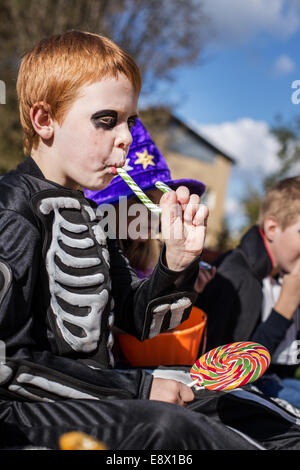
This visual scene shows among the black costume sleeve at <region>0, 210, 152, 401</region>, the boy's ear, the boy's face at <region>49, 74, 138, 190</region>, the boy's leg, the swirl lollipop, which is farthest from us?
the boy's ear

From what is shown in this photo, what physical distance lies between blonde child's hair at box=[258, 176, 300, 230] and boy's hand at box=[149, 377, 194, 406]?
1.37 metres

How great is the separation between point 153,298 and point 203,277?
75 cm

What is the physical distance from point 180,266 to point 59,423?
562 mm

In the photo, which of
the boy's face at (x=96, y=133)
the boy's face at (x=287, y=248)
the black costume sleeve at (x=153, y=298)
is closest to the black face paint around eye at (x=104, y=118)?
the boy's face at (x=96, y=133)

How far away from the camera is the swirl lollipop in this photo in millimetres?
1205

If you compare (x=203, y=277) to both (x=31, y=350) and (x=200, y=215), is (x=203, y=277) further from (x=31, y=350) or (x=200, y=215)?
(x=31, y=350)

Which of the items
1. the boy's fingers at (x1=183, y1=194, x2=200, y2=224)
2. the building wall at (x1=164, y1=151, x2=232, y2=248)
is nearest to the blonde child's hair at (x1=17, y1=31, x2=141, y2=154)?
the boy's fingers at (x1=183, y1=194, x2=200, y2=224)

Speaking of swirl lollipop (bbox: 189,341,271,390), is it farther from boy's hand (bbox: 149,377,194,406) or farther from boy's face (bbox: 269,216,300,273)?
boy's face (bbox: 269,216,300,273)

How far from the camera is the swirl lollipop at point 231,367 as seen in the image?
1.21 m

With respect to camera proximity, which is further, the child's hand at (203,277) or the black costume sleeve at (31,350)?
the child's hand at (203,277)

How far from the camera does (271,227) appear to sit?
2447 millimetres

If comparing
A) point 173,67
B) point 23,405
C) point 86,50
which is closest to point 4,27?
point 173,67

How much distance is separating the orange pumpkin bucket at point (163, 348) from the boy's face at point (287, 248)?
752mm

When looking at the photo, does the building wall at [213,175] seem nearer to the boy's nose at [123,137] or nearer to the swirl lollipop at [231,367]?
the boy's nose at [123,137]
